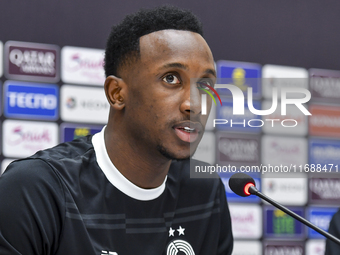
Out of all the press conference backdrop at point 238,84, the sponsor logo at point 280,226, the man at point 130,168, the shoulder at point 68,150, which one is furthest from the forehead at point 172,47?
the sponsor logo at point 280,226

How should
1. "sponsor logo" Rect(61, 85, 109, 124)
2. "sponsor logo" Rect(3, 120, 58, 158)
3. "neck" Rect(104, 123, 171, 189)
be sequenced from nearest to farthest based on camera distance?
"neck" Rect(104, 123, 171, 189)
"sponsor logo" Rect(3, 120, 58, 158)
"sponsor logo" Rect(61, 85, 109, 124)

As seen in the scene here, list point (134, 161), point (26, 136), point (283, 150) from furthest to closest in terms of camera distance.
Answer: point (283, 150)
point (26, 136)
point (134, 161)

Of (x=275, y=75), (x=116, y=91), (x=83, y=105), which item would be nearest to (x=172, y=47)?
(x=116, y=91)

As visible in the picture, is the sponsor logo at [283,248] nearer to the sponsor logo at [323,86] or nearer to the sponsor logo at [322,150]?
the sponsor logo at [322,150]

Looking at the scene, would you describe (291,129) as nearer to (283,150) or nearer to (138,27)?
(283,150)

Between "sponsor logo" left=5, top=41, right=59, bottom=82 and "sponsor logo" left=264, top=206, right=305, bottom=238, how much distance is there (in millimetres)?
1245

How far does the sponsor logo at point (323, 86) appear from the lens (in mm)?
2381

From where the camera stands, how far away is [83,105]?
2.00 m

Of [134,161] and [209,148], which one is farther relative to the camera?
[209,148]

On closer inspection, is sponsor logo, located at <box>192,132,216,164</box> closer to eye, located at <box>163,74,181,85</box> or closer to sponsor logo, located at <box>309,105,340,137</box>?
sponsor logo, located at <box>309,105,340,137</box>

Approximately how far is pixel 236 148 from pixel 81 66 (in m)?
0.86

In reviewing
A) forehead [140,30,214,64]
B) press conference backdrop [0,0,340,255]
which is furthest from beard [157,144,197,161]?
press conference backdrop [0,0,340,255]

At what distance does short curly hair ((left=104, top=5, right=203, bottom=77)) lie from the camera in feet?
3.68

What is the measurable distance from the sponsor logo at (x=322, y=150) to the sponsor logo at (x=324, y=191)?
109 mm
